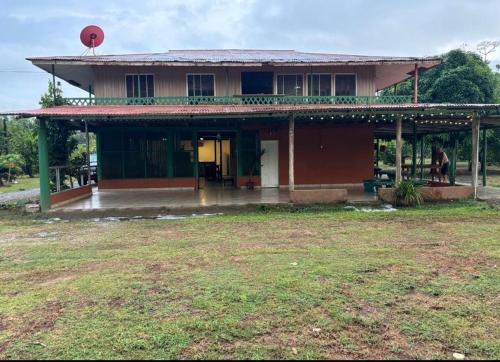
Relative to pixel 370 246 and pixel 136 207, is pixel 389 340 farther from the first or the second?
pixel 136 207

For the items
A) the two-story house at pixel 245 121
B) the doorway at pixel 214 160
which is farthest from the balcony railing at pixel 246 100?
the doorway at pixel 214 160

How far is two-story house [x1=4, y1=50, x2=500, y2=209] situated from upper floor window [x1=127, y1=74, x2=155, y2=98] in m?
0.04

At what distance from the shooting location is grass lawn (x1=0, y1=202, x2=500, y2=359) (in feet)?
10.3

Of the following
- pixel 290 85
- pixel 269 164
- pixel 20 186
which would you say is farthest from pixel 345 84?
pixel 20 186

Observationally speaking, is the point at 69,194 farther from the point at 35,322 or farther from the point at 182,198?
the point at 35,322

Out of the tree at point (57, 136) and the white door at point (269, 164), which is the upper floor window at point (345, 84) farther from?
the tree at point (57, 136)

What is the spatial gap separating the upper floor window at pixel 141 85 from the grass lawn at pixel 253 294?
26.2 feet

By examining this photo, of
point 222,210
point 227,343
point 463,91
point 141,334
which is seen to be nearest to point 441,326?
point 227,343

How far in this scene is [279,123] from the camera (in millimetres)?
14609

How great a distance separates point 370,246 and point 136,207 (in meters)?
7.17

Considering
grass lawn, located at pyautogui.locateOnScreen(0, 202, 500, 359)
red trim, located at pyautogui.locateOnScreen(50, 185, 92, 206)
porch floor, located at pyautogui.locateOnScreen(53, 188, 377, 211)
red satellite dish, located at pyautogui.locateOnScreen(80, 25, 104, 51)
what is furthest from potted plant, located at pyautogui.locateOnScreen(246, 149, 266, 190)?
red satellite dish, located at pyautogui.locateOnScreen(80, 25, 104, 51)

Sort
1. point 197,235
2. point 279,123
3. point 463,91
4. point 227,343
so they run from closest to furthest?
point 227,343 → point 197,235 → point 279,123 → point 463,91

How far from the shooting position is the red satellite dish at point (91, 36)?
15508 millimetres

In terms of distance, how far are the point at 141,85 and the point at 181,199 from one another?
17.5 ft
